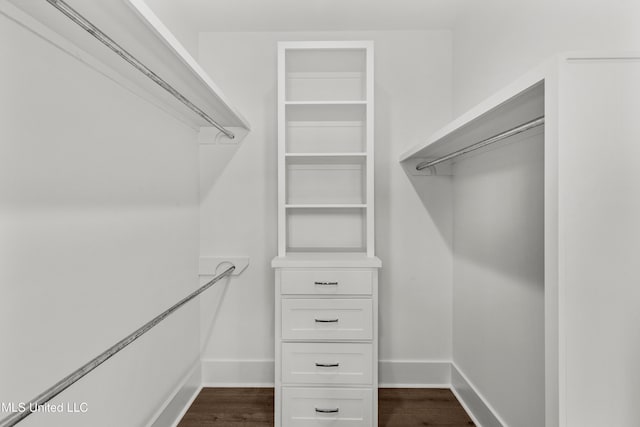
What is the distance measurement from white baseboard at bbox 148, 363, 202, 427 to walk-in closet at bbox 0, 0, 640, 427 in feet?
0.05

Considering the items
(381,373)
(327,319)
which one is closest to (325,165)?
(327,319)

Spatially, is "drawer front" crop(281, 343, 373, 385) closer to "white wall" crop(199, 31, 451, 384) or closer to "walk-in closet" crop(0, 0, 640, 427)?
"walk-in closet" crop(0, 0, 640, 427)

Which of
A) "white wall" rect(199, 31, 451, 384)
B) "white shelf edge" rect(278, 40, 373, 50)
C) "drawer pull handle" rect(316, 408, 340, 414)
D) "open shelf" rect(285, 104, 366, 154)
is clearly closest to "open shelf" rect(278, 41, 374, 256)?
"open shelf" rect(285, 104, 366, 154)

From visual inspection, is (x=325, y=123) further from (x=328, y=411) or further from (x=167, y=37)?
(x=328, y=411)

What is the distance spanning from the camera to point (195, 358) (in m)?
2.07

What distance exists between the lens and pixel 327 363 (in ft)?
5.50

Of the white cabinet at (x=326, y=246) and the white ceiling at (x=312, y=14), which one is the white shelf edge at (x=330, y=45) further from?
the white ceiling at (x=312, y=14)

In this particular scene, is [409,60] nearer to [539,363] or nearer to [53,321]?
[539,363]

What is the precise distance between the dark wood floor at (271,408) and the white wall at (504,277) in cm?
21

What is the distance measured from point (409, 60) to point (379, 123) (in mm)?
430

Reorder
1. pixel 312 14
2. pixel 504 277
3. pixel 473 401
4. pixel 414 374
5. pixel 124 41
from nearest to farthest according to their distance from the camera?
pixel 124 41
pixel 504 277
pixel 473 401
pixel 312 14
pixel 414 374

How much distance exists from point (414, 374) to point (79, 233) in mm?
1932

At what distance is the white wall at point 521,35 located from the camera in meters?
0.96

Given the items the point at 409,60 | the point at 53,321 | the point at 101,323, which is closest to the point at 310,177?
the point at 409,60
